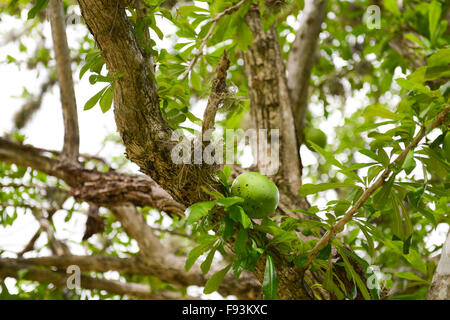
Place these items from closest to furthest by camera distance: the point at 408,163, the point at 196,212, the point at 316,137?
the point at 196,212 < the point at 408,163 < the point at 316,137

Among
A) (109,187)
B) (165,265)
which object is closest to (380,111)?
(109,187)

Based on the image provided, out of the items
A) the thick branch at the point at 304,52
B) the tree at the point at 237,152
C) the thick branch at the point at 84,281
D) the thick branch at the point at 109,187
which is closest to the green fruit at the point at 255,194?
the tree at the point at 237,152

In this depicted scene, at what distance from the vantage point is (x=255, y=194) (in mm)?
1018

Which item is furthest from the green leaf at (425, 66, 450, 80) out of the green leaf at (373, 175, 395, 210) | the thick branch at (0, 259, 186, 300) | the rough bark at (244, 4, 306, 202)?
the thick branch at (0, 259, 186, 300)

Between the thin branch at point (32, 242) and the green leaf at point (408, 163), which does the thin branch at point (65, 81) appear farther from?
the green leaf at point (408, 163)

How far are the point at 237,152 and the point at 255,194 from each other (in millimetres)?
1239

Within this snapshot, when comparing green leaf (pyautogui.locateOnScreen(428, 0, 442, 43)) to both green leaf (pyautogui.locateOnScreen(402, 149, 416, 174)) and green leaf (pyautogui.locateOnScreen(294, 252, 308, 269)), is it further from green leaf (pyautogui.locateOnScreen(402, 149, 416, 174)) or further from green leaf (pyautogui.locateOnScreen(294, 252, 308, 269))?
green leaf (pyautogui.locateOnScreen(294, 252, 308, 269))

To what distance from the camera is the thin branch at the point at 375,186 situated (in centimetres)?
103

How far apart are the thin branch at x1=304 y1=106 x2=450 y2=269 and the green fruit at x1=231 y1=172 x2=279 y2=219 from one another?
0.56 ft

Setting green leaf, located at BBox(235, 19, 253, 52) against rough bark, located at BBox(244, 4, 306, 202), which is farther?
rough bark, located at BBox(244, 4, 306, 202)

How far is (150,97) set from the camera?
1.06m

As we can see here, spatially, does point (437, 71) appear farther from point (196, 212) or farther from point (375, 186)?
point (196, 212)

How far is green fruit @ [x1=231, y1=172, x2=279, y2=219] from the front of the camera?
102 cm
